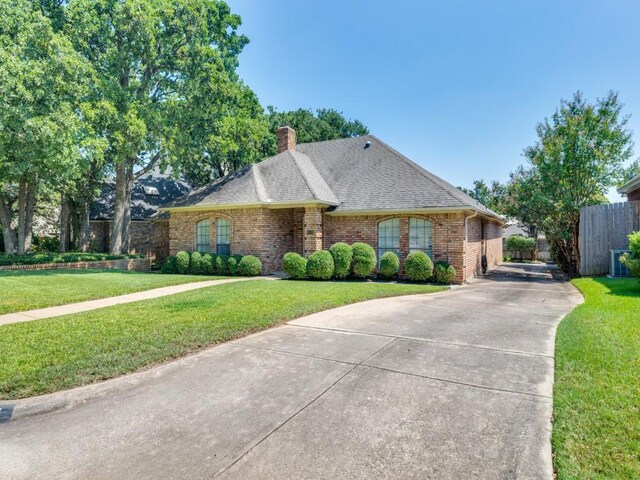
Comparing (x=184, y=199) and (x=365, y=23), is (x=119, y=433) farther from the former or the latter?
(x=184, y=199)

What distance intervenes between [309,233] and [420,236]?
428 centimetres

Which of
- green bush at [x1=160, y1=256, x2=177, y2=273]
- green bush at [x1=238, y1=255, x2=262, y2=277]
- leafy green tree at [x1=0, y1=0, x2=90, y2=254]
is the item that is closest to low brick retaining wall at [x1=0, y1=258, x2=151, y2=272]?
green bush at [x1=160, y1=256, x2=177, y2=273]

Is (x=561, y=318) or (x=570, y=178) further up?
(x=570, y=178)

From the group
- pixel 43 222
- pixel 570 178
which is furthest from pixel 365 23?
pixel 43 222

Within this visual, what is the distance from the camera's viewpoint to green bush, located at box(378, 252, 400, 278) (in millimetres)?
13242

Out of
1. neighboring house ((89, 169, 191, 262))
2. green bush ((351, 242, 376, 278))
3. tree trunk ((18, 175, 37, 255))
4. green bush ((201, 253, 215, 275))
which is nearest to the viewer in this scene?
green bush ((351, 242, 376, 278))

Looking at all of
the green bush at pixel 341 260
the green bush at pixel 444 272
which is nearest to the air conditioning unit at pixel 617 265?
the green bush at pixel 444 272

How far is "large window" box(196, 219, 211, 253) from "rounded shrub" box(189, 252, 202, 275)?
48.0 inches

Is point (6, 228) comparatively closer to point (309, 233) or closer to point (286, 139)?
point (286, 139)

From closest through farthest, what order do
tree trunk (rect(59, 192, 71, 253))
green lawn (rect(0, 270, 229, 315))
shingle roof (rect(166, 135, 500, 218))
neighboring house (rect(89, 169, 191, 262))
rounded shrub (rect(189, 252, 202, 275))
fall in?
green lawn (rect(0, 270, 229, 315)) < shingle roof (rect(166, 135, 500, 218)) < rounded shrub (rect(189, 252, 202, 275)) < neighboring house (rect(89, 169, 191, 262)) < tree trunk (rect(59, 192, 71, 253))

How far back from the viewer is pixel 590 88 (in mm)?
14445

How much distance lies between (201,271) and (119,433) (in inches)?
489

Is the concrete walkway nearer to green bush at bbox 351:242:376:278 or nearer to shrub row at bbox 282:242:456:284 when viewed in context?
shrub row at bbox 282:242:456:284

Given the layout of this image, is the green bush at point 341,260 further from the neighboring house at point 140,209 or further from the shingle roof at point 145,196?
the shingle roof at point 145,196
